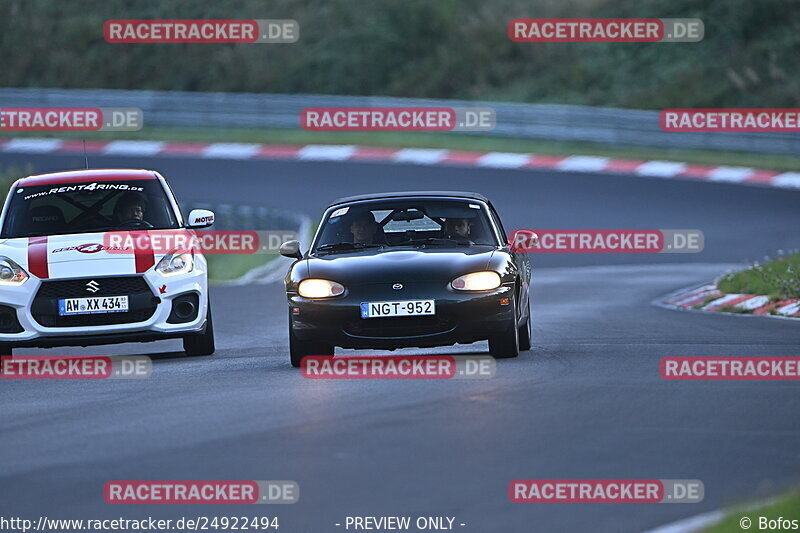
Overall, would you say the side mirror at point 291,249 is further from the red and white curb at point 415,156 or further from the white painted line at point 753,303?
the red and white curb at point 415,156

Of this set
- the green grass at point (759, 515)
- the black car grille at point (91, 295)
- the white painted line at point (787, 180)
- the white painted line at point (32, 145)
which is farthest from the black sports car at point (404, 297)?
the white painted line at point (32, 145)

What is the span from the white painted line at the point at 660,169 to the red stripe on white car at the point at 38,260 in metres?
21.7

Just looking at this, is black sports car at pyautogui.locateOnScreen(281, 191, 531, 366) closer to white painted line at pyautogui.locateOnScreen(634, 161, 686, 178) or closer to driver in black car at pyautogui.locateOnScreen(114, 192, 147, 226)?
driver in black car at pyautogui.locateOnScreen(114, 192, 147, 226)

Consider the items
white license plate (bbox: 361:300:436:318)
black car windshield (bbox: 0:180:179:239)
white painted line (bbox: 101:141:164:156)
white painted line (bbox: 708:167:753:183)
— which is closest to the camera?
white license plate (bbox: 361:300:436:318)

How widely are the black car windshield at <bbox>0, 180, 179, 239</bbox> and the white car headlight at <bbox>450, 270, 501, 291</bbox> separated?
3212 mm

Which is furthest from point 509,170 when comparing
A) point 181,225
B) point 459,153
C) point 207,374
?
point 207,374

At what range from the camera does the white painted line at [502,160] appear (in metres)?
34.9

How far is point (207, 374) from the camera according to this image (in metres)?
12.1

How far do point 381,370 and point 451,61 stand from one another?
3298 centimetres

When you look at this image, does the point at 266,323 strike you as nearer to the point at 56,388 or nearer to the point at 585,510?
the point at 56,388

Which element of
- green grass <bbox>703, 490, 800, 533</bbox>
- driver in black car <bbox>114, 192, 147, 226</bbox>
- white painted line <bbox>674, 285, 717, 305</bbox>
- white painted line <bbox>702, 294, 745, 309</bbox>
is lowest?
white painted line <bbox>674, 285, 717, 305</bbox>

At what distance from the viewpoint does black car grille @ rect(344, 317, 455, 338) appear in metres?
12.0

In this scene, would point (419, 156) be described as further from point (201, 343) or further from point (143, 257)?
point (143, 257)

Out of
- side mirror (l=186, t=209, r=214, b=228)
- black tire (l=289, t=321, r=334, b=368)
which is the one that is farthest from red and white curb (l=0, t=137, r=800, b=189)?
black tire (l=289, t=321, r=334, b=368)
